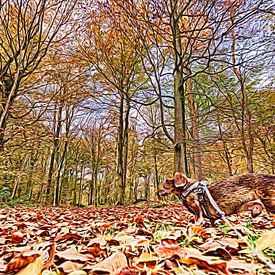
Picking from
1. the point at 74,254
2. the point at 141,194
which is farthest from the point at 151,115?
the point at 74,254

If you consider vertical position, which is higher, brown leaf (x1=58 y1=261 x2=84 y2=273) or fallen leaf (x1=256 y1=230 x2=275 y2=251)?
fallen leaf (x1=256 y1=230 x2=275 y2=251)

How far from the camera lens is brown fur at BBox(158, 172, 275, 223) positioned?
10.7 feet

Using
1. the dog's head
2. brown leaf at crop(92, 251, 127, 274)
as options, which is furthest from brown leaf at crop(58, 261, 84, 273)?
the dog's head

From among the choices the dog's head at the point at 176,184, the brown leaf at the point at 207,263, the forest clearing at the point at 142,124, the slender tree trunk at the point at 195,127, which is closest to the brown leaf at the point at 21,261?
the forest clearing at the point at 142,124

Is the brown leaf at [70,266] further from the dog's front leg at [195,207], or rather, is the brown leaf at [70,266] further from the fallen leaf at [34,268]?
the dog's front leg at [195,207]

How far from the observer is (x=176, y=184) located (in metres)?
3.81

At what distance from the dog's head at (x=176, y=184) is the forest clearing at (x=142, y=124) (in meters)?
0.02

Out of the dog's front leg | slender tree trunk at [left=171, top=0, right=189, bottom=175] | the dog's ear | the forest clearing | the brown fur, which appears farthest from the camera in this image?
slender tree trunk at [left=171, top=0, right=189, bottom=175]

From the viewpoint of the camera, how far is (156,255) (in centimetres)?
119

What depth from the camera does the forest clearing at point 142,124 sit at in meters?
1.37

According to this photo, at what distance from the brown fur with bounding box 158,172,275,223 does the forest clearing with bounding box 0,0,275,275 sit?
13 mm

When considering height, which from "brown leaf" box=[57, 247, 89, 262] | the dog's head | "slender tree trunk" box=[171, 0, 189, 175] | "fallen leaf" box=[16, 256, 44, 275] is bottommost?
"fallen leaf" box=[16, 256, 44, 275]

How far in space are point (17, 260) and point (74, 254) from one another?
259 millimetres

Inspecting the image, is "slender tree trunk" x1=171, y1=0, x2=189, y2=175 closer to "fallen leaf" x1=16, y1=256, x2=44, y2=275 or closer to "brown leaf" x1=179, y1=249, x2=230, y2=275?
"brown leaf" x1=179, y1=249, x2=230, y2=275
